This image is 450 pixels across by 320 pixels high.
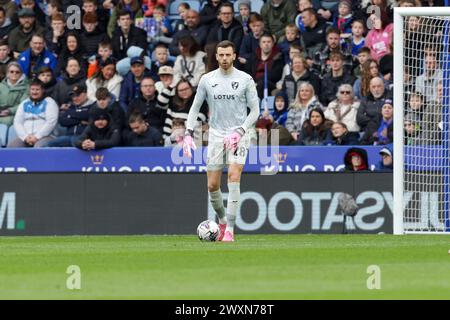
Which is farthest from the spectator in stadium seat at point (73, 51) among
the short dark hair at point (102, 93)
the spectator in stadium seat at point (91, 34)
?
the short dark hair at point (102, 93)

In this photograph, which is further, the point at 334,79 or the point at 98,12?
the point at 98,12

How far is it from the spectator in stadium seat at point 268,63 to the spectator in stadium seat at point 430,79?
3.72 meters

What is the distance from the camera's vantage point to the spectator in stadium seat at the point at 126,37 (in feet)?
83.1

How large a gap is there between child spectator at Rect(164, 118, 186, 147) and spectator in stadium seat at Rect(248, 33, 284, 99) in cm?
153

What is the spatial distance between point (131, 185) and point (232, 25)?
13.1 ft

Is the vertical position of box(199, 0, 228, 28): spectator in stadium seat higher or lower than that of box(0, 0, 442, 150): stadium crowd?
higher

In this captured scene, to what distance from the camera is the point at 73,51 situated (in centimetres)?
2552

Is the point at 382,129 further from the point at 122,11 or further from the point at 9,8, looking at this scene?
the point at 9,8

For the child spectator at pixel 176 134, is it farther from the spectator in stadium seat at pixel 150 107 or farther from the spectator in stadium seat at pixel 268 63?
the spectator in stadium seat at pixel 268 63

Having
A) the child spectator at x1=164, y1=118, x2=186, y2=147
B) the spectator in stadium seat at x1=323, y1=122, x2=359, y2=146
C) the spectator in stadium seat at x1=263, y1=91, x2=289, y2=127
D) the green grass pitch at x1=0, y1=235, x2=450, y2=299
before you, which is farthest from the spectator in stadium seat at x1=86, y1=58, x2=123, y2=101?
the green grass pitch at x1=0, y1=235, x2=450, y2=299

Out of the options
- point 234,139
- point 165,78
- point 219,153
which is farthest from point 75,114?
point 234,139

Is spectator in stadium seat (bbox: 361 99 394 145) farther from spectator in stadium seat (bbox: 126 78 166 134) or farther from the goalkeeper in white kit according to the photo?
the goalkeeper in white kit

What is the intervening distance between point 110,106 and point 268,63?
9.29 ft

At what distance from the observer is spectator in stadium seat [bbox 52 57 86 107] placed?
24.8 metres
